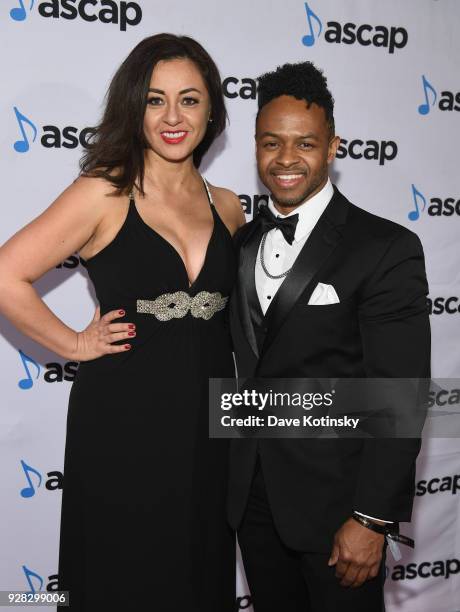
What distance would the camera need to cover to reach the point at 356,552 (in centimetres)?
184

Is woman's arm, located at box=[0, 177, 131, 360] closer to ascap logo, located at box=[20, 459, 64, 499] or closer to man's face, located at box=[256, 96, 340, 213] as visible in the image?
man's face, located at box=[256, 96, 340, 213]

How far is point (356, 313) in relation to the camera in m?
1.87

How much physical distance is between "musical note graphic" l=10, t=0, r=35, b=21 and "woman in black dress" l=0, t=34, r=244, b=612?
763 mm

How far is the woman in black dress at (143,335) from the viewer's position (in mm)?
2139

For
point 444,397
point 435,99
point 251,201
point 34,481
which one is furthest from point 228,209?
point 444,397

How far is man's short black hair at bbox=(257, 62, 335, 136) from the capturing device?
1.96 meters

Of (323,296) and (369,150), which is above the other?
(369,150)

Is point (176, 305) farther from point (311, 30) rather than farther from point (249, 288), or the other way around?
point (311, 30)

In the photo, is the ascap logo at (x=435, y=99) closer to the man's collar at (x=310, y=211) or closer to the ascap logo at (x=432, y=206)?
the ascap logo at (x=432, y=206)

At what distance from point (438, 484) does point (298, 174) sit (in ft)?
7.53

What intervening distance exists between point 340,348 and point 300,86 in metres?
0.79

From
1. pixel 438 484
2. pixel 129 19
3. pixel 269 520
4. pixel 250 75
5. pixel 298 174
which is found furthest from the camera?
pixel 438 484

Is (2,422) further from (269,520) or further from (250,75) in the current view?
(250,75)

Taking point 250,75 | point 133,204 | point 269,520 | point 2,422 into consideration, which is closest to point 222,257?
point 133,204
